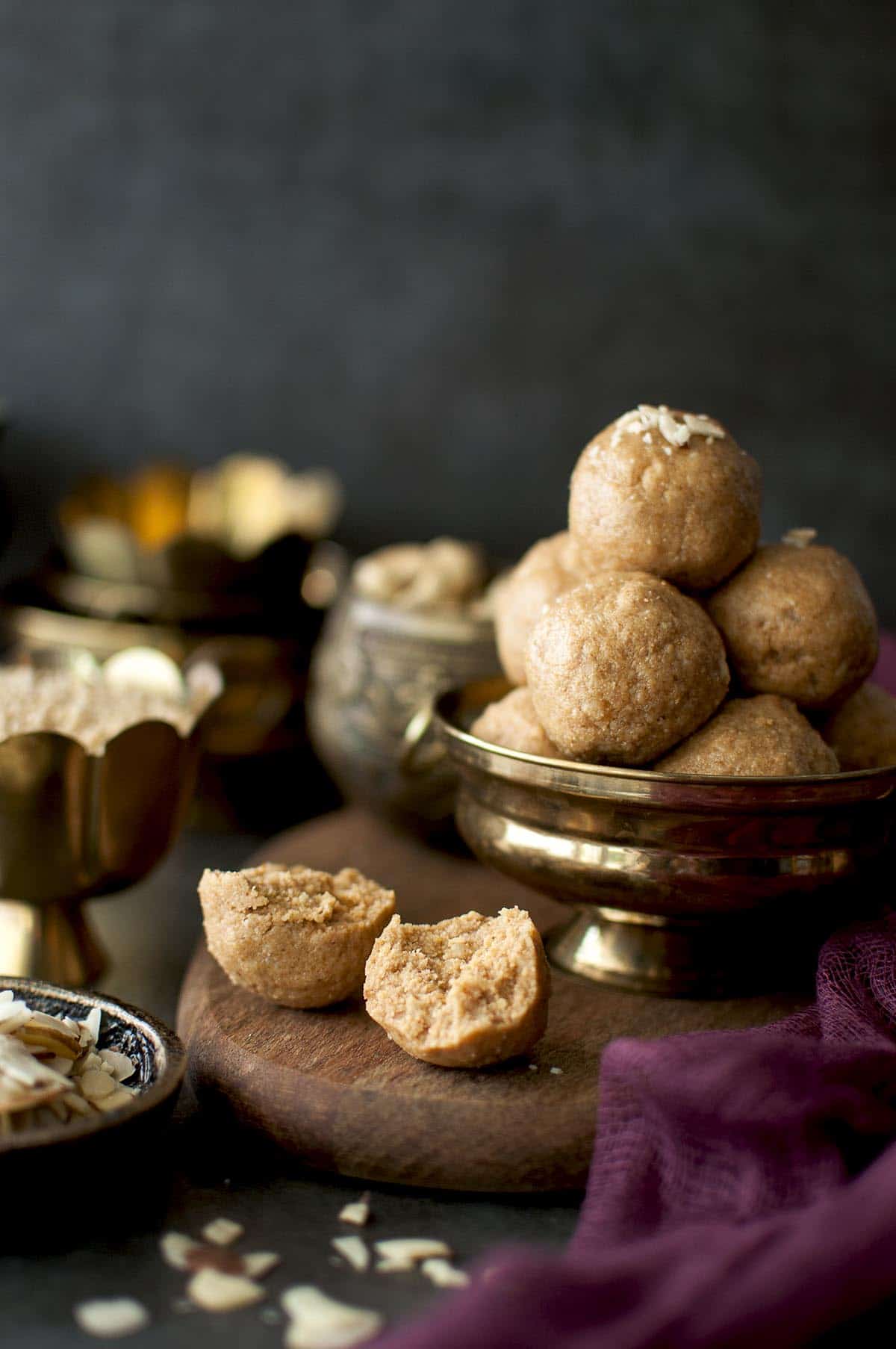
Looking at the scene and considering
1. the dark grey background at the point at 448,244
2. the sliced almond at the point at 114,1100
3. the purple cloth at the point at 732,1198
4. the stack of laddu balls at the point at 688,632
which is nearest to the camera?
the purple cloth at the point at 732,1198

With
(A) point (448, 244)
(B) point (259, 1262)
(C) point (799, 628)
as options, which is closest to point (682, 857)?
(C) point (799, 628)

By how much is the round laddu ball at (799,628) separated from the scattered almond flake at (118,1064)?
1.87 feet

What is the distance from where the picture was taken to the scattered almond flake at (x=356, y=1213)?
0.95 metres

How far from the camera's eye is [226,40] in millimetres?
2305

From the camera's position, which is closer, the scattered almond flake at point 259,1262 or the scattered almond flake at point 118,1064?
the scattered almond flake at point 259,1262

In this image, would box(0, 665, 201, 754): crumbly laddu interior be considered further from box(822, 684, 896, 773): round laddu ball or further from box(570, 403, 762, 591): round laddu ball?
box(822, 684, 896, 773): round laddu ball

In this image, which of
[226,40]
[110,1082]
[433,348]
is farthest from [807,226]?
[110,1082]

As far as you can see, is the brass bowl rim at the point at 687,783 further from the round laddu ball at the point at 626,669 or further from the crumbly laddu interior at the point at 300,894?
the crumbly laddu interior at the point at 300,894

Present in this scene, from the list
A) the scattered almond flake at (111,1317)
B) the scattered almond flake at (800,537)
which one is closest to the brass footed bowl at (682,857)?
the scattered almond flake at (800,537)

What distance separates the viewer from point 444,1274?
878mm

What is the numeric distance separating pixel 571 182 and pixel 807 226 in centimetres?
41

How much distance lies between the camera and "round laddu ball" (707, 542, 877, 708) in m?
1.10

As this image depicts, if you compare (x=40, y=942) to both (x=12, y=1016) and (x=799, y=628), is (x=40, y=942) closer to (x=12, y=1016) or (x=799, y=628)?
(x=12, y=1016)

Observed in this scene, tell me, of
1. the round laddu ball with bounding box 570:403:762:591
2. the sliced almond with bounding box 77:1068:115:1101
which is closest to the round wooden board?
the sliced almond with bounding box 77:1068:115:1101
